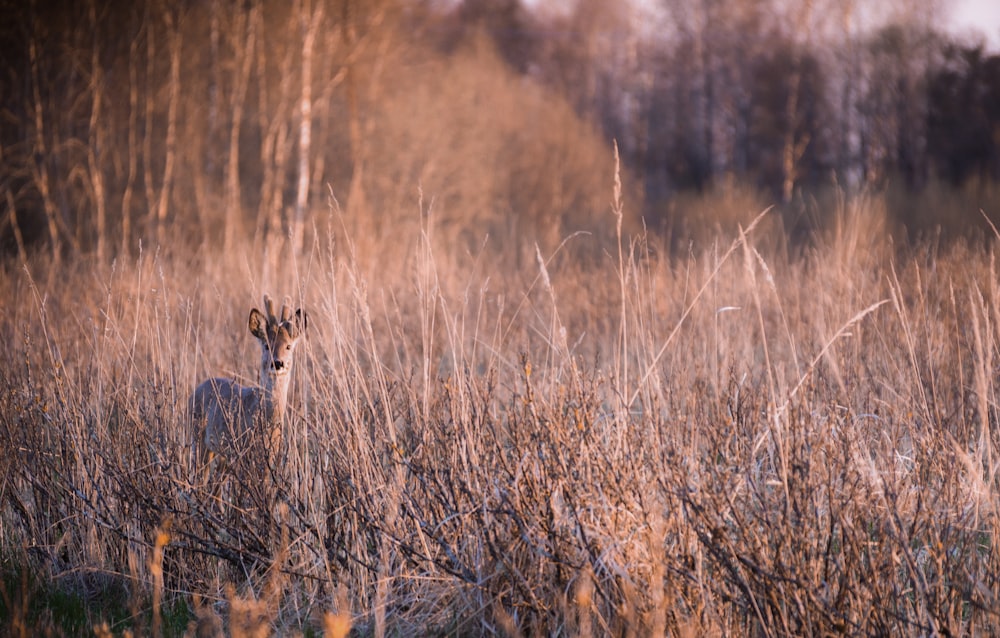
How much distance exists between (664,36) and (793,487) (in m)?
29.0

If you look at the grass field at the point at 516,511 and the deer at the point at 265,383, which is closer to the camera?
the grass field at the point at 516,511

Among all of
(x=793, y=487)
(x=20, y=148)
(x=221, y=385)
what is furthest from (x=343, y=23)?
(x=793, y=487)

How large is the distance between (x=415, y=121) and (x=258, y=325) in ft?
45.3

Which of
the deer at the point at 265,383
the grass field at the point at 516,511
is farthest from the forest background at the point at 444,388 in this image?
the deer at the point at 265,383

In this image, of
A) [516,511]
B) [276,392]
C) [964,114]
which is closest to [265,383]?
[276,392]

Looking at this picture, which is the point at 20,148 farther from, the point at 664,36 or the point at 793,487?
the point at 664,36

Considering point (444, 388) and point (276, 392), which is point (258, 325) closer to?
point (276, 392)

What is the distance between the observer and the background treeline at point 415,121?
1400cm

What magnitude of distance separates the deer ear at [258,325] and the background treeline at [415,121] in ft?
16.6

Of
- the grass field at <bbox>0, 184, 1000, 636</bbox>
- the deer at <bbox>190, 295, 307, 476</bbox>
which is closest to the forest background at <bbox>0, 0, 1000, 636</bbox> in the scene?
the grass field at <bbox>0, 184, 1000, 636</bbox>

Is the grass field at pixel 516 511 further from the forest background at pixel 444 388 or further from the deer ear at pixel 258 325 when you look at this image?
the deer ear at pixel 258 325

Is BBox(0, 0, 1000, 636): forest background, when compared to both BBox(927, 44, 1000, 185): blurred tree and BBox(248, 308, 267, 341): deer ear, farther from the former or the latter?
BBox(248, 308, 267, 341): deer ear

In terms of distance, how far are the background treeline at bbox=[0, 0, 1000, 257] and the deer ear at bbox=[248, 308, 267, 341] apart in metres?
5.06

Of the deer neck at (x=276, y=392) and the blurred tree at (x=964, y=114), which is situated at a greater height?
the blurred tree at (x=964, y=114)
